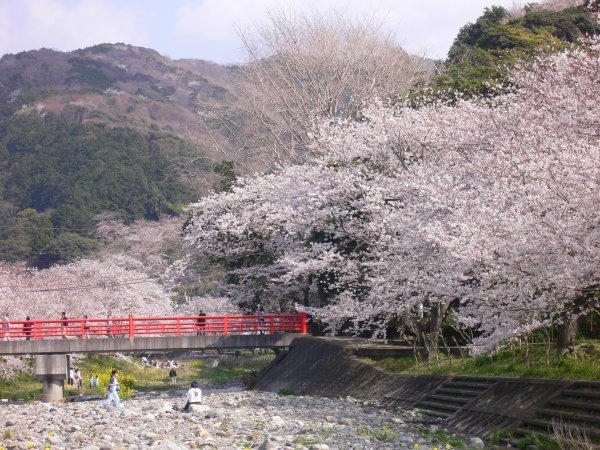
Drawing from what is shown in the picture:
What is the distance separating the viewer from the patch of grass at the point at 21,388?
32.5 m

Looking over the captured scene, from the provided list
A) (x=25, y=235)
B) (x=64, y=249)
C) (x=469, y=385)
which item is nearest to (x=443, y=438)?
(x=469, y=385)

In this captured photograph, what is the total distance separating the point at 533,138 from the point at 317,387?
448 inches

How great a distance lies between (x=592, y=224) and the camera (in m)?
12.5

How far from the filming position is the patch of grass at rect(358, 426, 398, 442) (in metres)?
14.7

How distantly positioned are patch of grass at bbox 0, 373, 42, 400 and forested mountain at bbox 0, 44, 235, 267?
1463cm

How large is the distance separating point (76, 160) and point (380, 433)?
88695mm

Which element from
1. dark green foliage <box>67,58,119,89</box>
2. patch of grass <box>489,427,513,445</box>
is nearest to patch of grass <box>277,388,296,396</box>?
patch of grass <box>489,427,513,445</box>

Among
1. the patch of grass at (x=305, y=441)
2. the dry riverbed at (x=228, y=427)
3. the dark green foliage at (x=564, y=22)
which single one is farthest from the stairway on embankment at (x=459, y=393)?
the dark green foliage at (x=564, y=22)

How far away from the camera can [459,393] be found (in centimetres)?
1759

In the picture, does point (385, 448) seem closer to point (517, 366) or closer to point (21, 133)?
point (517, 366)

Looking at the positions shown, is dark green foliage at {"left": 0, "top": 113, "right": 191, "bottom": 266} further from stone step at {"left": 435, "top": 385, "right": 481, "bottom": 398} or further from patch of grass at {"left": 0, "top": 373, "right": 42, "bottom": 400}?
stone step at {"left": 435, "top": 385, "right": 481, "bottom": 398}

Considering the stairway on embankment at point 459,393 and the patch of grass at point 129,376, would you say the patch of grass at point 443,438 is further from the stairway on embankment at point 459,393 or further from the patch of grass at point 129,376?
the patch of grass at point 129,376

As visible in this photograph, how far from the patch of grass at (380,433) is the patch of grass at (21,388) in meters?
19.8

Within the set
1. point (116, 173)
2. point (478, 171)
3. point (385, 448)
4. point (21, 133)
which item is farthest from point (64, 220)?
point (385, 448)
